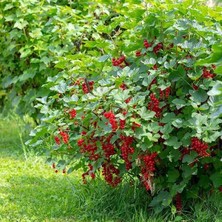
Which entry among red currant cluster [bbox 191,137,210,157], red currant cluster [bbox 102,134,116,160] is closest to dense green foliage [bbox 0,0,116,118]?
red currant cluster [bbox 102,134,116,160]

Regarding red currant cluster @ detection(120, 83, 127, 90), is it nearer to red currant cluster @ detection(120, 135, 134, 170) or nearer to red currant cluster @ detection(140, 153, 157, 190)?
red currant cluster @ detection(120, 135, 134, 170)

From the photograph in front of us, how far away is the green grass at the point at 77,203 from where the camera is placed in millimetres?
4359

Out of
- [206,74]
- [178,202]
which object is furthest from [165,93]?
[178,202]

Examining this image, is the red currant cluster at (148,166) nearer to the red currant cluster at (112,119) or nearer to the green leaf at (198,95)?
the red currant cluster at (112,119)

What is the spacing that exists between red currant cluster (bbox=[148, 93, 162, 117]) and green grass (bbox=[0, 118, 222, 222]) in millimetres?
693

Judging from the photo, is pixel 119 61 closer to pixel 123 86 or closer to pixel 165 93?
pixel 123 86

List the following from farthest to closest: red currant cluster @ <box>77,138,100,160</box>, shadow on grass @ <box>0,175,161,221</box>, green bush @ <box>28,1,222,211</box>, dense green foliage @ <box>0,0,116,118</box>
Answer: dense green foliage @ <box>0,0,116,118</box>, shadow on grass @ <box>0,175,161,221</box>, red currant cluster @ <box>77,138,100,160</box>, green bush @ <box>28,1,222,211</box>

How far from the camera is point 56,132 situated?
447 centimetres

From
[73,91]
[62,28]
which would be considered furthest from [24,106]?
[73,91]

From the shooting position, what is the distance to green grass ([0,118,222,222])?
436 centimetres

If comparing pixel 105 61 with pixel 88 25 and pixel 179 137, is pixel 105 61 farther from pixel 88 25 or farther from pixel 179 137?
pixel 88 25

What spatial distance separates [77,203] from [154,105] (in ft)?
3.61

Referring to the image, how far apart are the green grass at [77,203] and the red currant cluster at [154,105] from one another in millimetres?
693

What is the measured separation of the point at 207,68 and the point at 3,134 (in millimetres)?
4739
